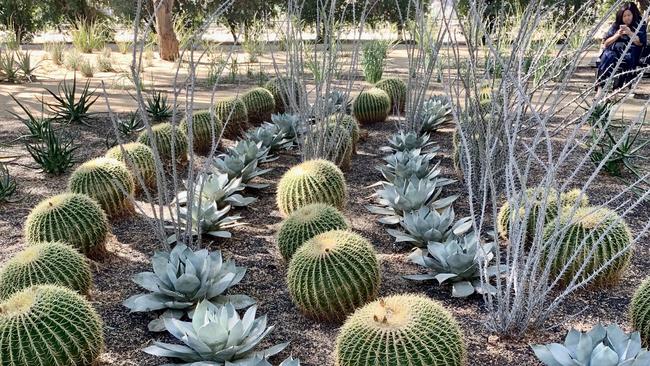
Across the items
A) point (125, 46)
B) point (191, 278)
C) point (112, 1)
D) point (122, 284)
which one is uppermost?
point (112, 1)

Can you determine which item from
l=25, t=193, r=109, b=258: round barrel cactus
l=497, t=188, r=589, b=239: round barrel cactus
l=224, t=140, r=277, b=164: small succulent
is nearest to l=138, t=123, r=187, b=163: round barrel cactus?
l=224, t=140, r=277, b=164: small succulent

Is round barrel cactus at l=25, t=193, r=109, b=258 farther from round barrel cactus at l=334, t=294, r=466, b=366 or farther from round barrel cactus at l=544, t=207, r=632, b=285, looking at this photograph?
round barrel cactus at l=544, t=207, r=632, b=285

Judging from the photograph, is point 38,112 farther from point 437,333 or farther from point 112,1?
point 112,1

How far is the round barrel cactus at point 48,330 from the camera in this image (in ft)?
7.32

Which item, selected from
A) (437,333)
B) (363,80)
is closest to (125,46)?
(363,80)

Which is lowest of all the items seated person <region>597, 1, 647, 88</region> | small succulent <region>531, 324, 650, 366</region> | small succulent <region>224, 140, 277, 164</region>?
small succulent <region>531, 324, 650, 366</region>

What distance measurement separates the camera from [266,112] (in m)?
6.55

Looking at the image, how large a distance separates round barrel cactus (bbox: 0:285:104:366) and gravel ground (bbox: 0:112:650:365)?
0.61 ft

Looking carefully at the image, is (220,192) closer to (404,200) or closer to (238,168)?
(238,168)

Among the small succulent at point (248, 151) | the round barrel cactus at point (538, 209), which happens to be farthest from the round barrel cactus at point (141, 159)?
the round barrel cactus at point (538, 209)

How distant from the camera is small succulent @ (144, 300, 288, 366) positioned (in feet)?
7.49

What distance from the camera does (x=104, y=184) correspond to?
3902 mm

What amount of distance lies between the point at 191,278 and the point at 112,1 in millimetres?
16843

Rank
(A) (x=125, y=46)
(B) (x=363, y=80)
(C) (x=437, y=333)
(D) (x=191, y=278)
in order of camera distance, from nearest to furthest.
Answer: (C) (x=437, y=333)
(D) (x=191, y=278)
(B) (x=363, y=80)
(A) (x=125, y=46)
